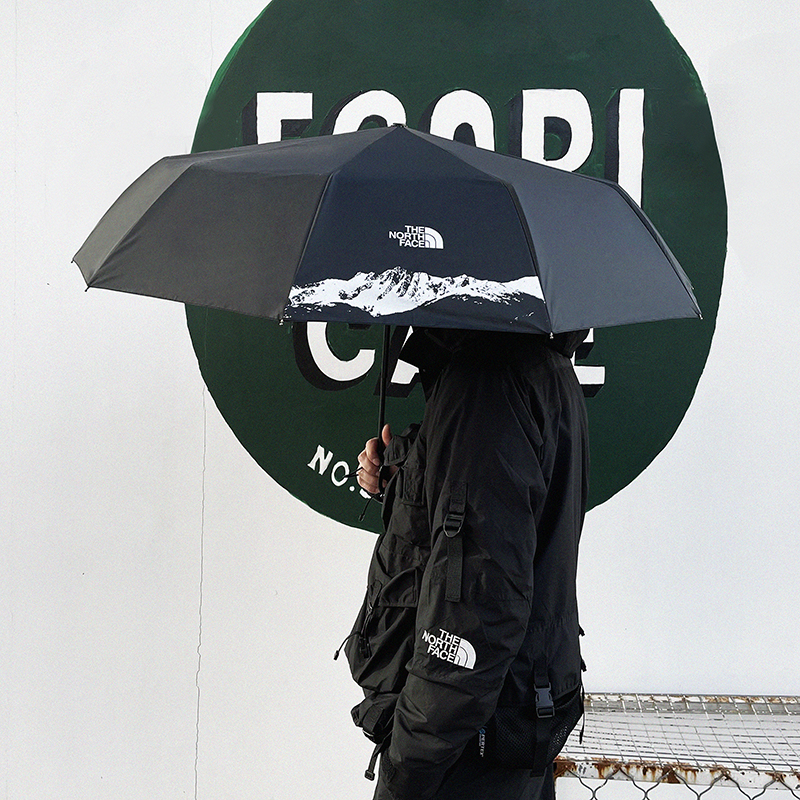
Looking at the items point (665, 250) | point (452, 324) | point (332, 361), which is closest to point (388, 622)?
point (452, 324)

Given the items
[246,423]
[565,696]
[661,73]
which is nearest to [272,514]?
[246,423]

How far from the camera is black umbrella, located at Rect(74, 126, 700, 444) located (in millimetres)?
1104

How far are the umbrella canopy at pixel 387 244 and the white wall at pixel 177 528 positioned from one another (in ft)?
2.67

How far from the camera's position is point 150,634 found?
7.29 feet

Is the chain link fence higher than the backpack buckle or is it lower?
lower

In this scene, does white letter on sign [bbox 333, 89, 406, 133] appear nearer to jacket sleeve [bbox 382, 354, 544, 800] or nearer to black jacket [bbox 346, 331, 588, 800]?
black jacket [bbox 346, 331, 588, 800]

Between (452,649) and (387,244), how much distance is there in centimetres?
55

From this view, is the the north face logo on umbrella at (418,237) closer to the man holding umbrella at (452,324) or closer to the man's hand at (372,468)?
the man holding umbrella at (452,324)

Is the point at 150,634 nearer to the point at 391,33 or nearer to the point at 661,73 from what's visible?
the point at 391,33

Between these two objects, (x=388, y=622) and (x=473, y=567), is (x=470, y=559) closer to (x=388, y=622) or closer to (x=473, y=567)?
(x=473, y=567)

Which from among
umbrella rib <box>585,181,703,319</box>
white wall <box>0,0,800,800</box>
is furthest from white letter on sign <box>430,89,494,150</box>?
umbrella rib <box>585,181,703,319</box>

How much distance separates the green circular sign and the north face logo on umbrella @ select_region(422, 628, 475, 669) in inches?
33.9

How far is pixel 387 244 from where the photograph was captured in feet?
3.72

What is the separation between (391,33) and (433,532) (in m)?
1.21
